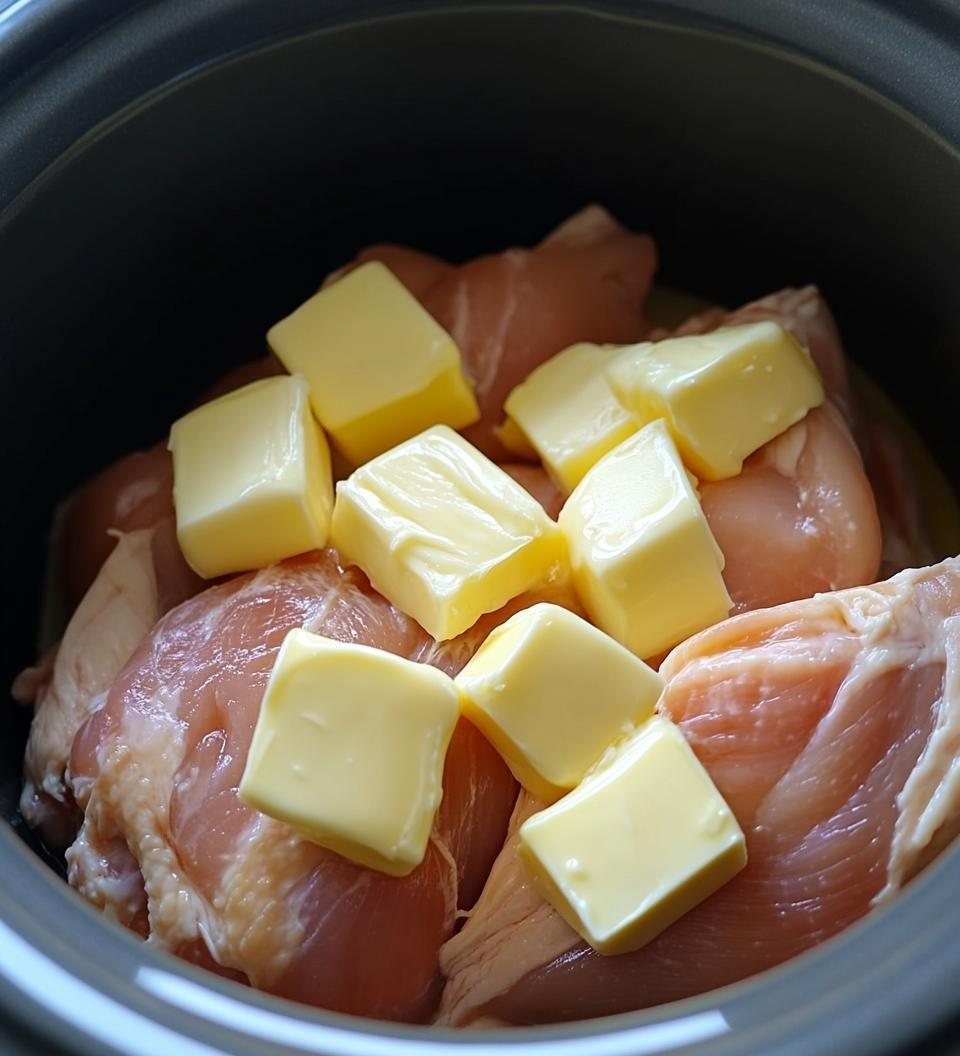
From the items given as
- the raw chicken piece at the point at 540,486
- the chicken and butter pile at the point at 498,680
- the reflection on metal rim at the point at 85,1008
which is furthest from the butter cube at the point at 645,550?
the reflection on metal rim at the point at 85,1008

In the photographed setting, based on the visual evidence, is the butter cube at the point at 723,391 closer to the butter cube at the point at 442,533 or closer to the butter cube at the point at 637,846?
the butter cube at the point at 442,533

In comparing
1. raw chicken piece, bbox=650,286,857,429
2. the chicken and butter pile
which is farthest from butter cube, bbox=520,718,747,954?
raw chicken piece, bbox=650,286,857,429

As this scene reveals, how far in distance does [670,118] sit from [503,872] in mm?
779

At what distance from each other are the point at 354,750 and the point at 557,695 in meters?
0.17

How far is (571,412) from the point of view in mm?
1148

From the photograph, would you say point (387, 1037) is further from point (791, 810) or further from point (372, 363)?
point (372, 363)

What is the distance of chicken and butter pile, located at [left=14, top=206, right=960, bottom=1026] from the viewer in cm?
88

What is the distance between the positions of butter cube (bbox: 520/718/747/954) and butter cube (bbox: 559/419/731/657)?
15 centimetres

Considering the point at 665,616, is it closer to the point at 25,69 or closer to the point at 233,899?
the point at 233,899

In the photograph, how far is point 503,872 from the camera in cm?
94

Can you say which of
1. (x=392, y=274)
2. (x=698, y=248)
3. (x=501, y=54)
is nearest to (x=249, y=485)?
(x=392, y=274)

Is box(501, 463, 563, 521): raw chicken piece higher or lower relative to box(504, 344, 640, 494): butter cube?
lower

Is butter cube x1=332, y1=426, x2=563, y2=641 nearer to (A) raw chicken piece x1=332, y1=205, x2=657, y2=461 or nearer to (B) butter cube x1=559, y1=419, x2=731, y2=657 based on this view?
(B) butter cube x1=559, y1=419, x2=731, y2=657

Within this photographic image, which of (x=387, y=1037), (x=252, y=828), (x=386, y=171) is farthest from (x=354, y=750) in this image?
(x=386, y=171)
